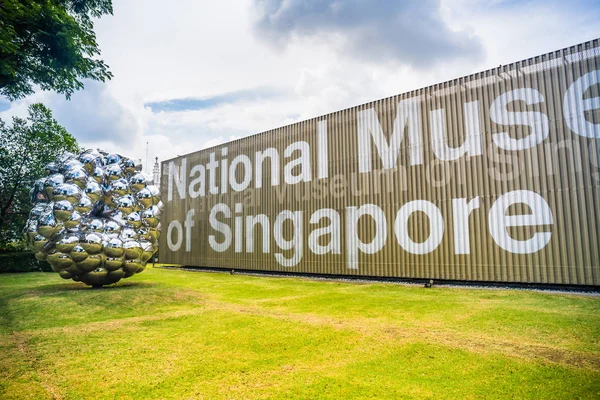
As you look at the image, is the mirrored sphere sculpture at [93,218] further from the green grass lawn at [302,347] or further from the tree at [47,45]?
the tree at [47,45]

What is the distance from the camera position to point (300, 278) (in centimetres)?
2081

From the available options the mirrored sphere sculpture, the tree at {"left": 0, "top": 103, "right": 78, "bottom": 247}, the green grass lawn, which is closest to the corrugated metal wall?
the green grass lawn

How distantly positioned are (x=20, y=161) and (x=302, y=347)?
3242cm

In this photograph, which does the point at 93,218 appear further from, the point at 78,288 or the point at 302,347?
the point at 302,347

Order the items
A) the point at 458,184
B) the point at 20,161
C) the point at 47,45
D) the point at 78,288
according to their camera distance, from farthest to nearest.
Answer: the point at 20,161 → the point at 458,184 → the point at 78,288 → the point at 47,45

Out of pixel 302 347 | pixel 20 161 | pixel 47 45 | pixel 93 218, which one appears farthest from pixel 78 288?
pixel 20 161

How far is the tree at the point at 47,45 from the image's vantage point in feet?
28.9

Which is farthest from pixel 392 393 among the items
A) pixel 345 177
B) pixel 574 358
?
pixel 345 177

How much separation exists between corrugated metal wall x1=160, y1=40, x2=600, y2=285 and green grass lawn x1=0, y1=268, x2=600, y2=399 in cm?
246

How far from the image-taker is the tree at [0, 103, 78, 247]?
2961 cm

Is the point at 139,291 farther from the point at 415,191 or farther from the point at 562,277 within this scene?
the point at 562,277

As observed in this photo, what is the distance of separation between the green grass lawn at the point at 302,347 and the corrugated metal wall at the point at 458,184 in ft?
8.08

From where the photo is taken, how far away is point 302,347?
25.1 ft

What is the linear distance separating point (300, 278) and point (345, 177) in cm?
615
